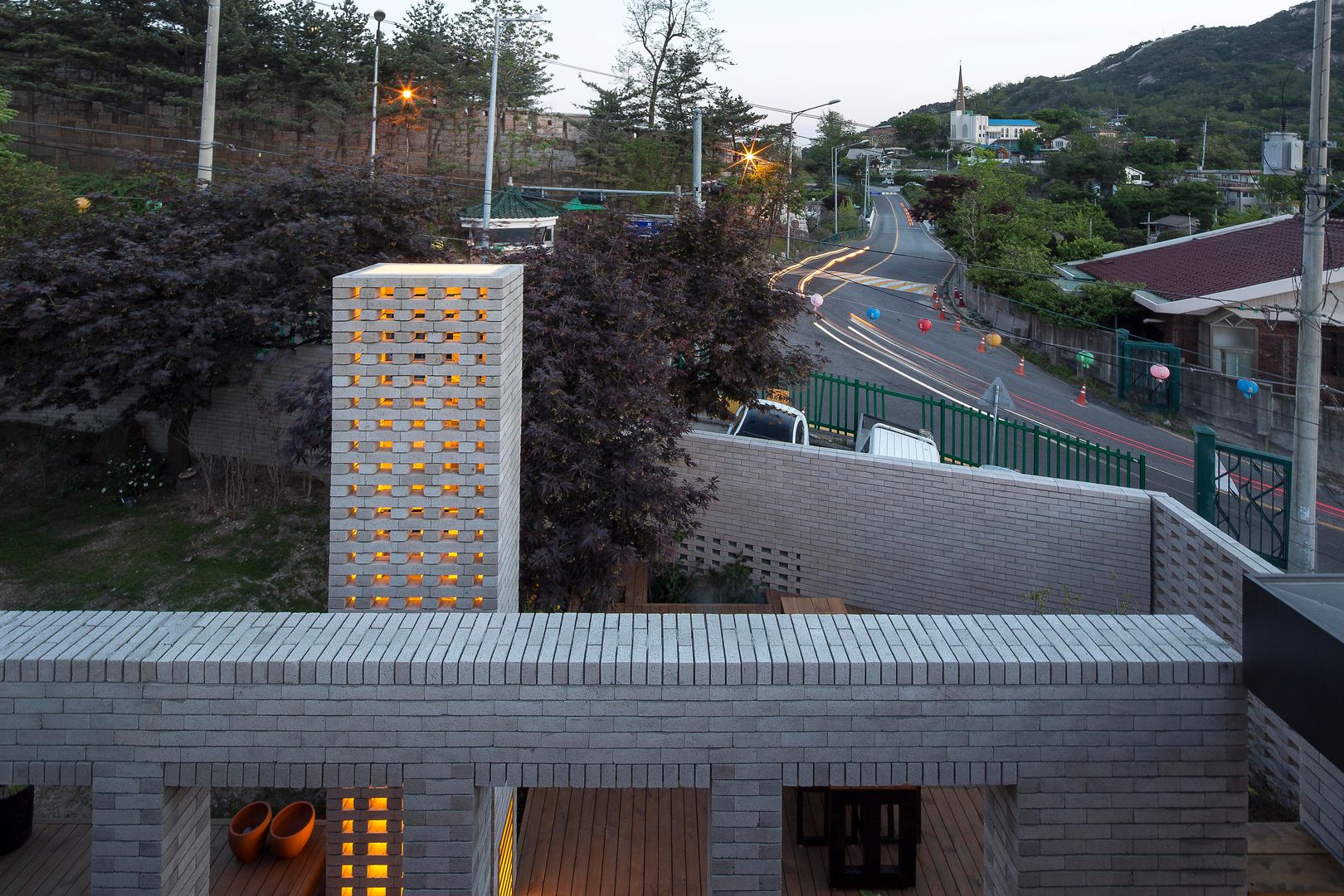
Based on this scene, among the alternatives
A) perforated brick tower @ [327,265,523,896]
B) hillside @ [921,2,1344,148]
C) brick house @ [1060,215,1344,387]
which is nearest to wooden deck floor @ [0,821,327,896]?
perforated brick tower @ [327,265,523,896]

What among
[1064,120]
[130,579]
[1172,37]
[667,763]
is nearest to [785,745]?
[667,763]

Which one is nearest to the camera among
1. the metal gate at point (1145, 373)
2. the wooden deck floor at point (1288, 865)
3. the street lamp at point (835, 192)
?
the wooden deck floor at point (1288, 865)

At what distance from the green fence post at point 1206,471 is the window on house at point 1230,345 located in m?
18.1

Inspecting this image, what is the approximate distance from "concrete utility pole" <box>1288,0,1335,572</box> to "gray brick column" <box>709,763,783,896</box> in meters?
7.48

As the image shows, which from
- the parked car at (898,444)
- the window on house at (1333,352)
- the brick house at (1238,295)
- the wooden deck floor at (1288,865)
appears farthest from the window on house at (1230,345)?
the wooden deck floor at (1288,865)

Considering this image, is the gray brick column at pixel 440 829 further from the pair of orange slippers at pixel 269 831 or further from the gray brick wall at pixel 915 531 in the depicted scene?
the gray brick wall at pixel 915 531

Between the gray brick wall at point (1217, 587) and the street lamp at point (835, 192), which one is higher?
the street lamp at point (835, 192)

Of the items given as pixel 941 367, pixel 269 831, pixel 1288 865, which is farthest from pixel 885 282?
pixel 269 831

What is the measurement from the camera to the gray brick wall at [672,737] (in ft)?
15.3

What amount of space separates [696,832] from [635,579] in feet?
15.4

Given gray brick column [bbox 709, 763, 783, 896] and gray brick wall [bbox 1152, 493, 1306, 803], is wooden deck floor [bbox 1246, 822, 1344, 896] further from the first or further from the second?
gray brick column [bbox 709, 763, 783, 896]

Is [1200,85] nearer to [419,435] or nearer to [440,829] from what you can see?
[419,435]

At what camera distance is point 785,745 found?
4.69 meters

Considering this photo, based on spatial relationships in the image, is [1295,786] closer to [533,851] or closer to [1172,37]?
[533,851]
